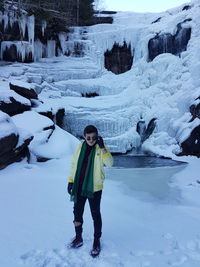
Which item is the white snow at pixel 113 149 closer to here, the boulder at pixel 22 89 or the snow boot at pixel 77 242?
the snow boot at pixel 77 242

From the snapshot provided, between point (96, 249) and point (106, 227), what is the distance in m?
0.71

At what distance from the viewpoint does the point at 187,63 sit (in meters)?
13.9

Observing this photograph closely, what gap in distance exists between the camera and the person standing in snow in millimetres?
3113

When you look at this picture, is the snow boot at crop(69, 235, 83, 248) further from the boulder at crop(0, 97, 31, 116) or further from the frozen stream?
the boulder at crop(0, 97, 31, 116)

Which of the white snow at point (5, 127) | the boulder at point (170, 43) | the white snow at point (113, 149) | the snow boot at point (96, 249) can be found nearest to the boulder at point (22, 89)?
the white snow at point (113, 149)

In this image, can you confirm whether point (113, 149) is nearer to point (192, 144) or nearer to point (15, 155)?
point (192, 144)

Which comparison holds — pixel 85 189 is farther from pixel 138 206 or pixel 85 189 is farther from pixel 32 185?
pixel 32 185

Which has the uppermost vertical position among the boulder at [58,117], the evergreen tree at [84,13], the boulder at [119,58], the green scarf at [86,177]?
the evergreen tree at [84,13]

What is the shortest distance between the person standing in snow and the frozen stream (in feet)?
8.22

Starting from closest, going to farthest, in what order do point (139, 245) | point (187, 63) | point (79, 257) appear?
point (79, 257) → point (139, 245) → point (187, 63)

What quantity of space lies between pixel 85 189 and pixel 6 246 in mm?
998

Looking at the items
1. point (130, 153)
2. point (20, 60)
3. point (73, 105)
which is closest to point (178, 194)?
point (130, 153)

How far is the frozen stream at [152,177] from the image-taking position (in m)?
5.87

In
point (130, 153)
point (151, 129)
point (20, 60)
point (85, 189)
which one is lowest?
point (130, 153)
